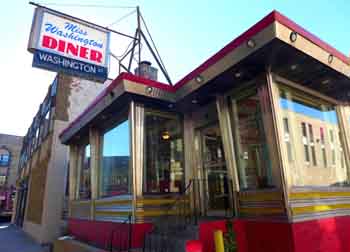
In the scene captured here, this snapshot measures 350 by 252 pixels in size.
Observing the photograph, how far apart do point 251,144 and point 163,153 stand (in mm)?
2519

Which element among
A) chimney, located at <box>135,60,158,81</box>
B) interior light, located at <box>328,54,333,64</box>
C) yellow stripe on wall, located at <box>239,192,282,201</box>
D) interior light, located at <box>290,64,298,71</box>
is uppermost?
chimney, located at <box>135,60,158,81</box>

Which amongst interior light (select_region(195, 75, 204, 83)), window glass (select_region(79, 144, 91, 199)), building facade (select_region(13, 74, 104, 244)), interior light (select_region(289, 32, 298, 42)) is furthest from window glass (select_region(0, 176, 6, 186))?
interior light (select_region(289, 32, 298, 42))

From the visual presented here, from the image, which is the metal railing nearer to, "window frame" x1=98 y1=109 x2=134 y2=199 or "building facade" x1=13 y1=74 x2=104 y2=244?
"window frame" x1=98 y1=109 x2=134 y2=199

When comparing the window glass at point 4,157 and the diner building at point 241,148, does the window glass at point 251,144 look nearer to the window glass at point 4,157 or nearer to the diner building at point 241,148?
the diner building at point 241,148

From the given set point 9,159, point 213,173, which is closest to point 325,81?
point 213,173

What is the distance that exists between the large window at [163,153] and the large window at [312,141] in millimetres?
3025

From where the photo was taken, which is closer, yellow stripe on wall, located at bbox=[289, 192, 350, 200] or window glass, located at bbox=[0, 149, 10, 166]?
yellow stripe on wall, located at bbox=[289, 192, 350, 200]

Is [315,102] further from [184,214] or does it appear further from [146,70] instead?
[146,70]

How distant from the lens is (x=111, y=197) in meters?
7.24

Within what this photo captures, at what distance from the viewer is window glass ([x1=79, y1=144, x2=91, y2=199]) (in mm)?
9277

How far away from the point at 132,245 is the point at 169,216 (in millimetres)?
1142

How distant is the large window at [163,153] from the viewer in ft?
21.8

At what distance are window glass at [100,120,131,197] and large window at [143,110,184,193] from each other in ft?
1.74

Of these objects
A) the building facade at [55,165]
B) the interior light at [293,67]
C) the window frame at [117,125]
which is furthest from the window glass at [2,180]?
the interior light at [293,67]
